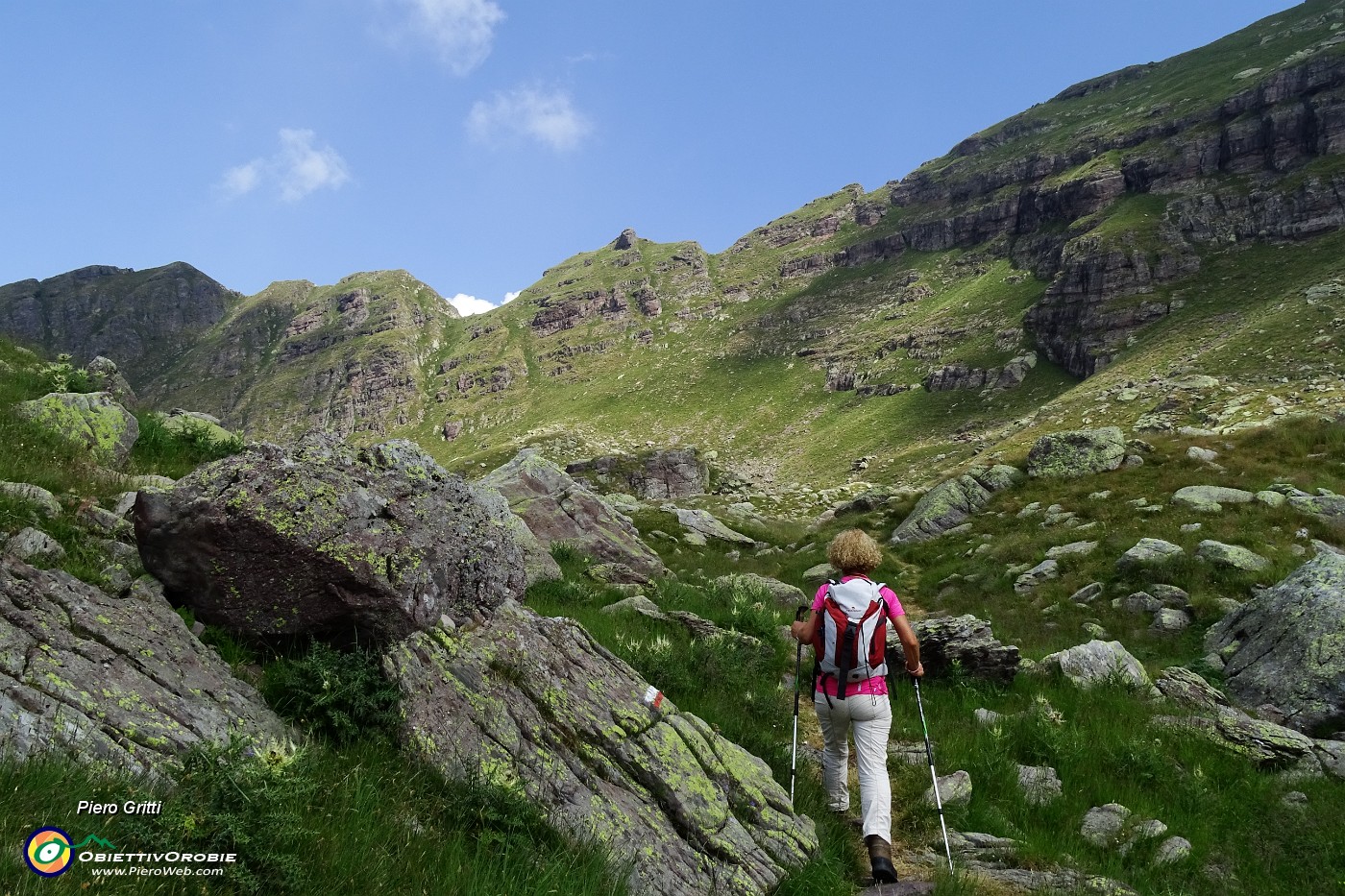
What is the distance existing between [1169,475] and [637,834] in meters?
22.4

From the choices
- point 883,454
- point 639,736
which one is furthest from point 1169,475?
point 883,454

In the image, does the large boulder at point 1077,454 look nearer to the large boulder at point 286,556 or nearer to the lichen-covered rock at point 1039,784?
the lichen-covered rock at point 1039,784

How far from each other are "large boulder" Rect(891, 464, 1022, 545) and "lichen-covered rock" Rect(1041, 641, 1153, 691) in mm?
13667

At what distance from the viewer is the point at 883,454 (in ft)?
252

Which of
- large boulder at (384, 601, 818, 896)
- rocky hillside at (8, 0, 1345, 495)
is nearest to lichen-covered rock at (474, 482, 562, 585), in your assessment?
large boulder at (384, 601, 818, 896)

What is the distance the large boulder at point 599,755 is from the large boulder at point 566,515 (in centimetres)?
1174

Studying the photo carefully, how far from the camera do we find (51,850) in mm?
2469

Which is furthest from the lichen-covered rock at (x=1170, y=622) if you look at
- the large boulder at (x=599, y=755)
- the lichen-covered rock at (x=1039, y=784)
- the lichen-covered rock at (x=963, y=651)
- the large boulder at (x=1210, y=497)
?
the large boulder at (x=599, y=755)

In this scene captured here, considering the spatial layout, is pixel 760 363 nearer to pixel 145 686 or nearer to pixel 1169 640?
pixel 1169 640

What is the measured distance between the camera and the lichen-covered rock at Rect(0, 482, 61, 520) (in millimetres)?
5512

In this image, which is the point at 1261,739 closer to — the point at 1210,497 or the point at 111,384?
the point at 1210,497

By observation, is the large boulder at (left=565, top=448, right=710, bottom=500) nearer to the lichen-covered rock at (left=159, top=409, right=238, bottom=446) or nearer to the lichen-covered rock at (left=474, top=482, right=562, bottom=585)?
the lichen-covered rock at (left=474, top=482, right=562, bottom=585)

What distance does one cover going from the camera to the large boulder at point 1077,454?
23000mm

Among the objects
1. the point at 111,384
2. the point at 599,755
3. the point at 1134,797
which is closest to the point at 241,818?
the point at 599,755
